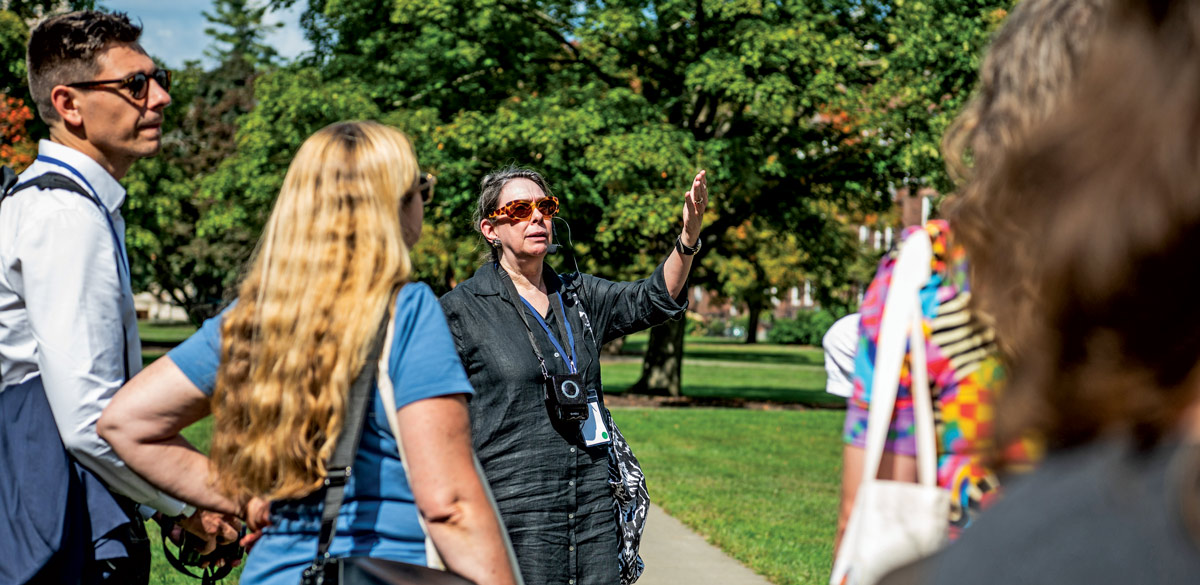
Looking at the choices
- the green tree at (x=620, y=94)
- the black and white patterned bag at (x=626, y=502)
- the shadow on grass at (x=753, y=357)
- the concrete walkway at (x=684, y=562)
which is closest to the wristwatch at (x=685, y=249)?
the black and white patterned bag at (x=626, y=502)

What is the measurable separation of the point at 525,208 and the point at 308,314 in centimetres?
213

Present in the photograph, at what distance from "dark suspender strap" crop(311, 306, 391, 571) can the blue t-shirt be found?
0.04 metres

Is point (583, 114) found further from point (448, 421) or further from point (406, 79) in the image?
point (448, 421)

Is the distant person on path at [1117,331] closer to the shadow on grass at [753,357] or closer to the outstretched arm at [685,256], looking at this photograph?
the outstretched arm at [685,256]

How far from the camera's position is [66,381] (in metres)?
2.29

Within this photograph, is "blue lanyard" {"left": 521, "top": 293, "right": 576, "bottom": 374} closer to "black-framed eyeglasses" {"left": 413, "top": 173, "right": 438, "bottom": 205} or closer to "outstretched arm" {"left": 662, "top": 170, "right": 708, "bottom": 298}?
"outstretched arm" {"left": 662, "top": 170, "right": 708, "bottom": 298}

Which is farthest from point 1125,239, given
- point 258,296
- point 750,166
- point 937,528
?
point 750,166

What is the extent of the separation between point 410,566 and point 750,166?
641 inches

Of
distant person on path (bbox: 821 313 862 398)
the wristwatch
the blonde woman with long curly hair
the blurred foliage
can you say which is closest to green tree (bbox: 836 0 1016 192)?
the wristwatch

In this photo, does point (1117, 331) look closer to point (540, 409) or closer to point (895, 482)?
point (895, 482)

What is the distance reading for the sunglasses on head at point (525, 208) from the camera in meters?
4.13

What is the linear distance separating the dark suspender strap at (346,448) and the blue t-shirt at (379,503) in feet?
0.12

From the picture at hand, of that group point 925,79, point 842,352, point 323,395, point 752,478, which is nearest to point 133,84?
point 323,395

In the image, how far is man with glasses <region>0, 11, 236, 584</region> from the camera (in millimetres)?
2293
